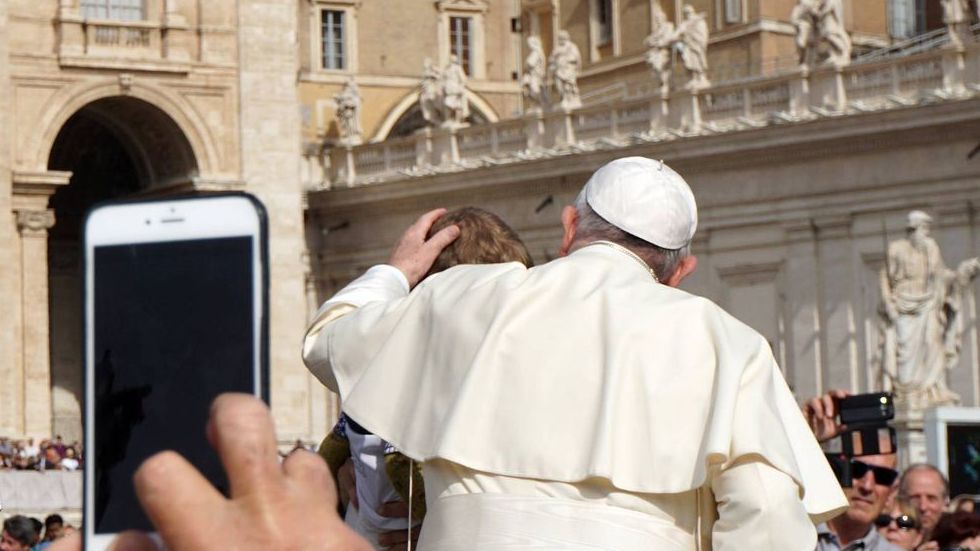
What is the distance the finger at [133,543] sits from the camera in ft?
7.93

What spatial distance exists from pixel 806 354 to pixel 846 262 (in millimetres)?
1299

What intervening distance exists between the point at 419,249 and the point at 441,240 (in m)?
0.05

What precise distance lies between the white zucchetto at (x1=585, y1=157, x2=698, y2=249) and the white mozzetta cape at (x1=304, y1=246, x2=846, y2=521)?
9 centimetres

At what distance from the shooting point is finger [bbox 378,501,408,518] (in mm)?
5242

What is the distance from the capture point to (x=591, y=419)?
13.5 ft

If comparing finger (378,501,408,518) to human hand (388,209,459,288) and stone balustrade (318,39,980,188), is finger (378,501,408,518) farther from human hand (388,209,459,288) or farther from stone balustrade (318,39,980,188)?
stone balustrade (318,39,980,188)

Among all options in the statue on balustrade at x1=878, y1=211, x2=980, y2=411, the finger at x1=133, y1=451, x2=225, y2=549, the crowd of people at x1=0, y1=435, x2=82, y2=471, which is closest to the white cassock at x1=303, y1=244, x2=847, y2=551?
the finger at x1=133, y1=451, x2=225, y2=549

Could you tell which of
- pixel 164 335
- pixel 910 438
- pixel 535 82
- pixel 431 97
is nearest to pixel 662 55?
pixel 535 82

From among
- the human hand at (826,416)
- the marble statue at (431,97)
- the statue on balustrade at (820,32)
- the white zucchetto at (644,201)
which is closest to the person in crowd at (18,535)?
the human hand at (826,416)

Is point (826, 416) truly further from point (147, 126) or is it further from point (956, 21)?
point (147, 126)

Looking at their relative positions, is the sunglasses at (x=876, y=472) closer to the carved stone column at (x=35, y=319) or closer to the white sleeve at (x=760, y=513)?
the white sleeve at (x=760, y=513)

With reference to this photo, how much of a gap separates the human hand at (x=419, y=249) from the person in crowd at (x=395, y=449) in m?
0.07

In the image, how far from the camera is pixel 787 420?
14.0 feet

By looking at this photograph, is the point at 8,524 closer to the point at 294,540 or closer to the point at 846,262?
the point at 294,540
